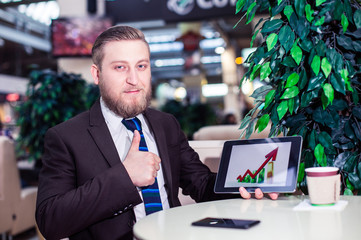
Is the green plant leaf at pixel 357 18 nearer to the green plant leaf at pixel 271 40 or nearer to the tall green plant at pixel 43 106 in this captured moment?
the green plant leaf at pixel 271 40

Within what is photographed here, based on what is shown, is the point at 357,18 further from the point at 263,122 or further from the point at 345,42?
the point at 263,122

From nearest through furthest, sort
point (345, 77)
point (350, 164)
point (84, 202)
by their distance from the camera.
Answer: point (84, 202)
point (345, 77)
point (350, 164)

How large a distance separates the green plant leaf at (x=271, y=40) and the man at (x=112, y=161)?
1.52 feet

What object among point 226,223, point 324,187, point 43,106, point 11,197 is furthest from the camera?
point 43,106

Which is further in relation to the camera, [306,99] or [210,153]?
[210,153]

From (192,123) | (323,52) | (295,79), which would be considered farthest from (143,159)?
(192,123)

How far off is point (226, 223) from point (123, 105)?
0.70m

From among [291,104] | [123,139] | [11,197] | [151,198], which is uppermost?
[291,104]

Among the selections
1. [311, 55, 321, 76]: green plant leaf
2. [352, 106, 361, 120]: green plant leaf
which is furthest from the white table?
[311, 55, 321, 76]: green plant leaf

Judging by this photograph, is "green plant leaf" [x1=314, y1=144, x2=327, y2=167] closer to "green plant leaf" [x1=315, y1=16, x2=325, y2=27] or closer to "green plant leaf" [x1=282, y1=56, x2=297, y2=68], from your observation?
"green plant leaf" [x1=282, y1=56, x2=297, y2=68]

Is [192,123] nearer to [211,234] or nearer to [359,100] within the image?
[359,100]

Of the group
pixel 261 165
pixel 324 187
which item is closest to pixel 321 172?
pixel 324 187

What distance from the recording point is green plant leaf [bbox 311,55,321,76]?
1.56 meters

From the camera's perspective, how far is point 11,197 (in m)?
4.41
